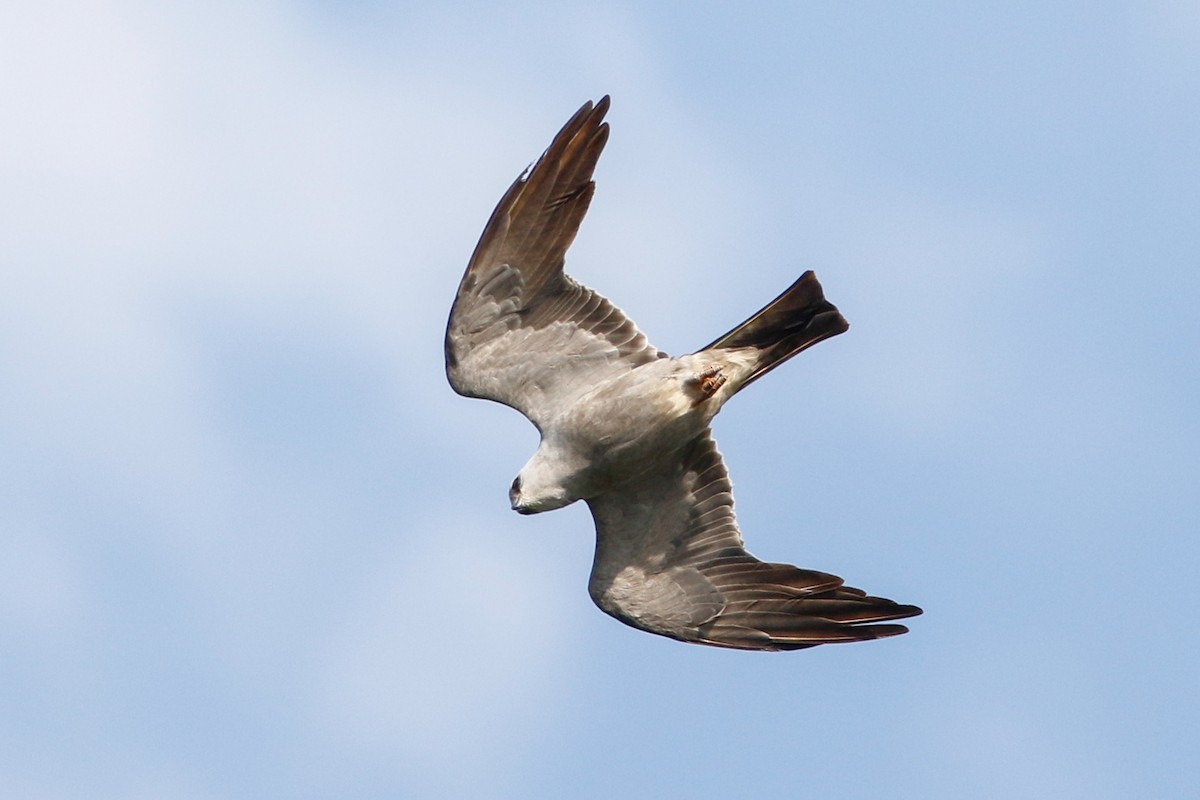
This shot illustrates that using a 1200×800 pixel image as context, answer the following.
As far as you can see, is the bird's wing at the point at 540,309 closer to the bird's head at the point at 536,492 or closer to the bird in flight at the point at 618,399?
the bird in flight at the point at 618,399

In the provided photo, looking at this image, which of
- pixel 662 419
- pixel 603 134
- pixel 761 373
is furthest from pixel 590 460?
pixel 603 134

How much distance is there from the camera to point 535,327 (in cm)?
1232

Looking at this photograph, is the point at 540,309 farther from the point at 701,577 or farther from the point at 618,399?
the point at 701,577

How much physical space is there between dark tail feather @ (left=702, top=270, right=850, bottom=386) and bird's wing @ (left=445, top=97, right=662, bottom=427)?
70 centimetres

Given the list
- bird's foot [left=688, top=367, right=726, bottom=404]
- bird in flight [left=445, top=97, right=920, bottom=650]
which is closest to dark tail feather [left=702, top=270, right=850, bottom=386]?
bird in flight [left=445, top=97, right=920, bottom=650]

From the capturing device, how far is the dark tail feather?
12078mm

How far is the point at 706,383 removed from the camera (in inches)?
466

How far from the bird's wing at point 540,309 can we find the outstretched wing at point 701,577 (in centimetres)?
92

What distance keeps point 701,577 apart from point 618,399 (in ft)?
4.97

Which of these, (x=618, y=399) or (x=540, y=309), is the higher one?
(x=540, y=309)

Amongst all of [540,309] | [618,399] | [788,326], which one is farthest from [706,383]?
[540,309]

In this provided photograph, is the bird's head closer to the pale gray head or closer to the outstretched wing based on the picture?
the pale gray head

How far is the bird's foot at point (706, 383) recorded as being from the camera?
11.8 meters

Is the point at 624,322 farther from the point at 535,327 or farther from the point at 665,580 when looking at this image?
the point at 665,580
